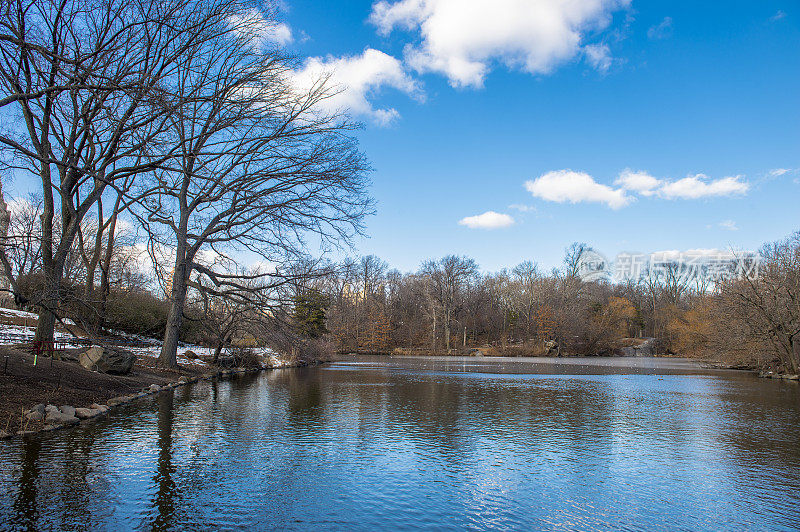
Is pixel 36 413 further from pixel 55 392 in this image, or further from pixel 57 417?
pixel 55 392

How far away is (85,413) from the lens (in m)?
10.8

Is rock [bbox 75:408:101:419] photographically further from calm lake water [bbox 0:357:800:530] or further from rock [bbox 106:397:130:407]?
rock [bbox 106:397:130:407]

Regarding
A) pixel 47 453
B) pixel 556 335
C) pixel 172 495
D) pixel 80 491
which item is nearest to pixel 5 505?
pixel 80 491

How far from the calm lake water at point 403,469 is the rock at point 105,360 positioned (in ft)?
9.61

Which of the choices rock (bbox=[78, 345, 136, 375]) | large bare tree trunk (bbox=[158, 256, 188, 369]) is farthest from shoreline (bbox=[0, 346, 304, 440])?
large bare tree trunk (bbox=[158, 256, 188, 369])

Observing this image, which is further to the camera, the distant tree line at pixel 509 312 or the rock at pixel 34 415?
the distant tree line at pixel 509 312

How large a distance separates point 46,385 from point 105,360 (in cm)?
397

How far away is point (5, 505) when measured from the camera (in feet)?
18.7

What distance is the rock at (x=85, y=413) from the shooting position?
34.9 ft

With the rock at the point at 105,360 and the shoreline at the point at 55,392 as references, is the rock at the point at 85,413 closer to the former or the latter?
the shoreline at the point at 55,392

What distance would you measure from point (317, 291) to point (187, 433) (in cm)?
857

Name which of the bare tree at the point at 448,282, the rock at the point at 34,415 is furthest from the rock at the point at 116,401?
the bare tree at the point at 448,282

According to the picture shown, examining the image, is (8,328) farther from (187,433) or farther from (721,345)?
(721,345)

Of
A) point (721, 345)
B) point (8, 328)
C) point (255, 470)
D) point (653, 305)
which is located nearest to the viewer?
point (255, 470)
